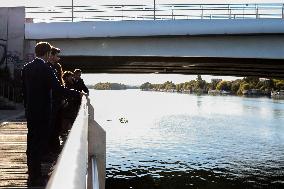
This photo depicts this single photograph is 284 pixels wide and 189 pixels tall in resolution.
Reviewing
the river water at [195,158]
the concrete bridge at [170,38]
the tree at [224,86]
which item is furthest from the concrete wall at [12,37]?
the tree at [224,86]

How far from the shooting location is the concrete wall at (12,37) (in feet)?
80.9

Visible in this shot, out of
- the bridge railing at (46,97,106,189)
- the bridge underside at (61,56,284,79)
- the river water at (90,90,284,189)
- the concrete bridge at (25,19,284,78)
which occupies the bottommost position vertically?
the river water at (90,90,284,189)

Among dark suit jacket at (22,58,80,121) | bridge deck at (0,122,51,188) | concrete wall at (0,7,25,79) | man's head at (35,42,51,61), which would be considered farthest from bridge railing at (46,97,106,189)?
concrete wall at (0,7,25,79)

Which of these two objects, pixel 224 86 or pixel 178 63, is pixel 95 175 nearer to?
pixel 178 63

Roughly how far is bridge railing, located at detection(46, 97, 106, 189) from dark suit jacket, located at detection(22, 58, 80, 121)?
1.20 metres

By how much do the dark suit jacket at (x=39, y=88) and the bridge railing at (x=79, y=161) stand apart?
120 cm

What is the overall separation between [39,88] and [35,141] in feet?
2.33

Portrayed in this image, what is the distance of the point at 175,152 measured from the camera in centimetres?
2517

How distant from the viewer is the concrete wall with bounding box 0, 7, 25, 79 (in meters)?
24.7

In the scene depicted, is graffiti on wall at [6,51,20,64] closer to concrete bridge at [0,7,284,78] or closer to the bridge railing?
concrete bridge at [0,7,284,78]

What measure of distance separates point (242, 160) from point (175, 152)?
3.87m

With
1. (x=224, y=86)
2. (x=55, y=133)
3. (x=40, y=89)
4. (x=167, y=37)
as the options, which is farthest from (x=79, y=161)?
(x=224, y=86)

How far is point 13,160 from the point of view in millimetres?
7707

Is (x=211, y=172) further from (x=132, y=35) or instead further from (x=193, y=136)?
(x=193, y=136)
